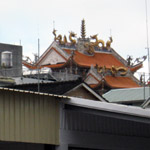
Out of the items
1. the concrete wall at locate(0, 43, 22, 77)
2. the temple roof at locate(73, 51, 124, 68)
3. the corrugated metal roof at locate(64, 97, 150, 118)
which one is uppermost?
the temple roof at locate(73, 51, 124, 68)

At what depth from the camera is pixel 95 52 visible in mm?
93312

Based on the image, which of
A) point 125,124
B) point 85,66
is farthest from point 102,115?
point 85,66

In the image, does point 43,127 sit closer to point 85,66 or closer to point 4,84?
point 4,84

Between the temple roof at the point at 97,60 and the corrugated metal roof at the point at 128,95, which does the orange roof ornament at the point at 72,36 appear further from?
the corrugated metal roof at the point at 128,95

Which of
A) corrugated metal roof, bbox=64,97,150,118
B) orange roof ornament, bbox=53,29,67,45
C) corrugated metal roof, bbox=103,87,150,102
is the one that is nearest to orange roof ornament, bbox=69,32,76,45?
orange roof ornament, bbox=53,29,67,45

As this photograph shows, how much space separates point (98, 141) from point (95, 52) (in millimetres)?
67718

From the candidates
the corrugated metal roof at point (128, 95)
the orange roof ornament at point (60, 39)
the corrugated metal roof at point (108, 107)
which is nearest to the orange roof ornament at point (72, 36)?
the orange roof ornament at point (60, 39)

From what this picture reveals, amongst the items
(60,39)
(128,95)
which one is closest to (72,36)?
(60,39)

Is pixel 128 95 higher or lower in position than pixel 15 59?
lower

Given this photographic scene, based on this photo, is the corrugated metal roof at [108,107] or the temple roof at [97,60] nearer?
the corrugated metal roof at [108,107]

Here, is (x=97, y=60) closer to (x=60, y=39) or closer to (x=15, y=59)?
(x=60, y=39)

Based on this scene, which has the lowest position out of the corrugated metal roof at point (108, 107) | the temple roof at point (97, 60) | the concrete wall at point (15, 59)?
the corrugated metal roof at point (108, 107)

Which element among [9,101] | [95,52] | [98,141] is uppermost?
[95,52]

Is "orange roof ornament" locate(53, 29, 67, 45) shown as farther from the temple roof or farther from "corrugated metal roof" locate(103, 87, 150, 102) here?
"corrugated metal roof" locate(103, 87, 150, 102)
